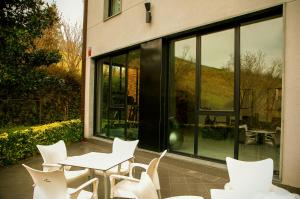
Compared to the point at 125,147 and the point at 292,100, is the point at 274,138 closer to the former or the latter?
the point at 292,100

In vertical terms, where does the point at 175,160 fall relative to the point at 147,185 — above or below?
below

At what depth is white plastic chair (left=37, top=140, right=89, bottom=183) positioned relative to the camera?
414cm

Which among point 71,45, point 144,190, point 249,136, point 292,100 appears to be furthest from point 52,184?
point 71,45

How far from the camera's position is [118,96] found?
966cm

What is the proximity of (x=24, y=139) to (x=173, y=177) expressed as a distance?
12.4 ft

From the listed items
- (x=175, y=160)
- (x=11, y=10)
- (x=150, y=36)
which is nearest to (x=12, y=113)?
(x=11, y=10)

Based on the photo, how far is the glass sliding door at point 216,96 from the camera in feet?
20.5

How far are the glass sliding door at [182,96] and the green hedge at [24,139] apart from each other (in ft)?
11.1

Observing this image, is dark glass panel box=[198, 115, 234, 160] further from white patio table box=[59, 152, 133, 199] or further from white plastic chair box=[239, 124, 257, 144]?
white patio table box=[59, 152, 133, 199]

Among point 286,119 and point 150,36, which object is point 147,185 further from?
point 150,36

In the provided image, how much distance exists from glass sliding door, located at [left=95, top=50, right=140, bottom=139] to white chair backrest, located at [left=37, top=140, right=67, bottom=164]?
13.9 ft

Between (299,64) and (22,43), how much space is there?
29.5 feet

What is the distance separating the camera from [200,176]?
5734 millimetres

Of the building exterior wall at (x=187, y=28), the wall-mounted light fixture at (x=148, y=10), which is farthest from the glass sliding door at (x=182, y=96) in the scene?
the wall-mounted light fixture at (x=148, y=10)
